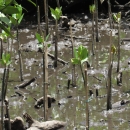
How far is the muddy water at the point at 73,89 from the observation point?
460 centimetres

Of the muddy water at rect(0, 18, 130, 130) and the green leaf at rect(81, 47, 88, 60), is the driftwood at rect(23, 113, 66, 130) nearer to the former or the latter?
the muddy water at rect(0, 18, 130, 130)

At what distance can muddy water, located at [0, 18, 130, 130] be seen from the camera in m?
4.60

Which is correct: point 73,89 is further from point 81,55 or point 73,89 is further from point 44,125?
point 81,55

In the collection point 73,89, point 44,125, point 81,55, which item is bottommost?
point 44,125

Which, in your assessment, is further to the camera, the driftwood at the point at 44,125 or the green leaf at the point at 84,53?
the driftwood at the point at 44,125

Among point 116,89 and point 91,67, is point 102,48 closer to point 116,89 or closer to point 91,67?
point 91,67

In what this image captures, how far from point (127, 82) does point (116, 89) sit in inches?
14.3

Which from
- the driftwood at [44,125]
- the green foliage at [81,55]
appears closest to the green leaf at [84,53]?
the green foliage at [81,55]

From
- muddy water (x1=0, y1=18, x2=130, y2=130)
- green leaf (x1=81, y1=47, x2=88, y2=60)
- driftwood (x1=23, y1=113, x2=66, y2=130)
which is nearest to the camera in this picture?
green leaf (x1=81, y1=47, x2=88, y2=60)

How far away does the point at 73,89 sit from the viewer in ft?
18.2

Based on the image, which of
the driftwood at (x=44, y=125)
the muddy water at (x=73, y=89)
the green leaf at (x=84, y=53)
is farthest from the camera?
the muddy water at (x=73, y=89)

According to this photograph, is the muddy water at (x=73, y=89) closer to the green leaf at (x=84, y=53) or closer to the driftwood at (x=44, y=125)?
the driftwood at (x=44, y=125)

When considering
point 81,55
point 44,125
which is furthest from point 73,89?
point 81,55

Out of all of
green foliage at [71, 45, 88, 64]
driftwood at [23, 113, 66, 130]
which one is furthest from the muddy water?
green foliage at [71, 45, 88, 64]
